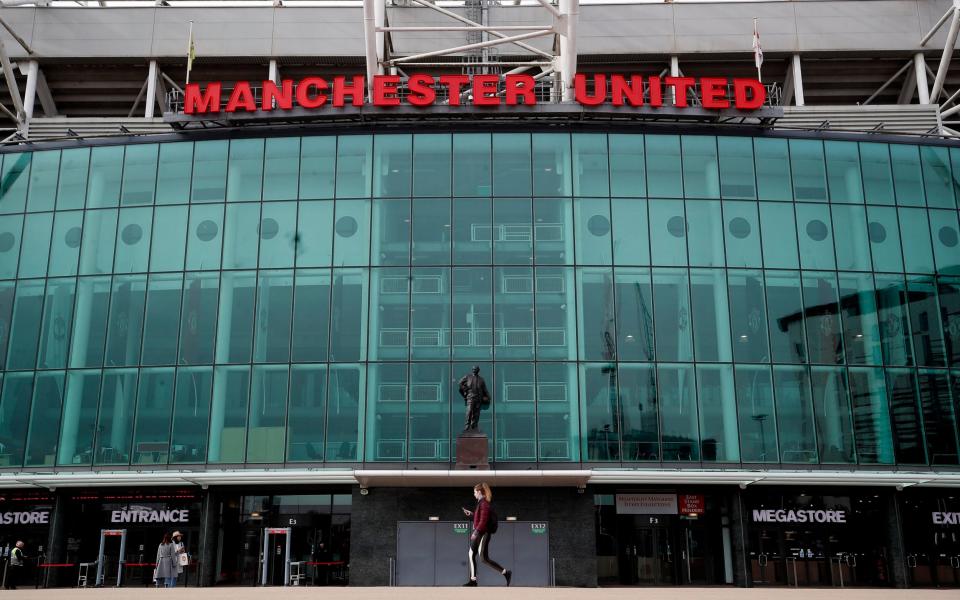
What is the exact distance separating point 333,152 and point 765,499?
2130 centimetres

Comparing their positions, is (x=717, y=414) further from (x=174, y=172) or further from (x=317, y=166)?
(x=174, y=172)

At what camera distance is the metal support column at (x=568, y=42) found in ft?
115

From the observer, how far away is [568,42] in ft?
116

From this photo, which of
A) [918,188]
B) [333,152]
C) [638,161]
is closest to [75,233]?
[333,152]

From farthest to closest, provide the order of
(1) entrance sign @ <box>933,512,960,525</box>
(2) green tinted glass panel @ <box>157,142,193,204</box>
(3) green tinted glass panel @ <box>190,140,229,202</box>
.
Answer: (2) green tinted glass panel @ <box>157,142,193,204</box>
(3) green tinted glass panel @ <box>190,140,229,202</box>
(1) entrance sign @ <box>933,512,960,525</box>

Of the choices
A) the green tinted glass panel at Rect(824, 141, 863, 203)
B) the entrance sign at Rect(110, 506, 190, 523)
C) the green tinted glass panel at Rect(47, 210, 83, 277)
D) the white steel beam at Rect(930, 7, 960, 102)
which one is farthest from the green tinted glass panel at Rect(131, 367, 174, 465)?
the white steel beam at Rect(930, 7, 960, 102)

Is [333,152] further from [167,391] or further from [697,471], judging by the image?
[697,471]

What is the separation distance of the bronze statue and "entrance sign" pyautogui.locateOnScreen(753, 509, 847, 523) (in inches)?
454

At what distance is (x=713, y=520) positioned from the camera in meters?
34.5

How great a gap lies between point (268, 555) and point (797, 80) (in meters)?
29.7

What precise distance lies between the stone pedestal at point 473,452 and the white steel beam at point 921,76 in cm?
2511

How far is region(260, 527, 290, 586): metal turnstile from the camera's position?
33.2 meters

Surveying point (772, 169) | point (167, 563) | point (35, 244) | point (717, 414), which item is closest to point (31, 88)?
point (35, 244)

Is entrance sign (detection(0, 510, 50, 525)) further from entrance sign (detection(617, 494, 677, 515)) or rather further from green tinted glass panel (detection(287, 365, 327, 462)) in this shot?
entrance sign (detection(617, 494, 677, 515))
